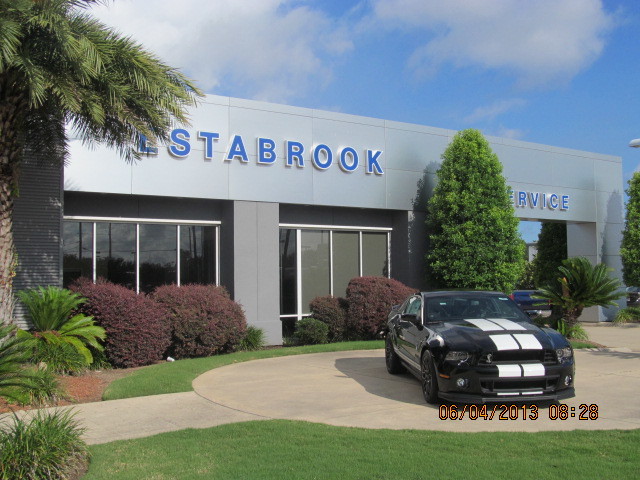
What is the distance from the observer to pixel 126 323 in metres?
12.3

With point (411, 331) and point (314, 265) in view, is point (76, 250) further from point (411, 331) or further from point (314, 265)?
point (411, 331)

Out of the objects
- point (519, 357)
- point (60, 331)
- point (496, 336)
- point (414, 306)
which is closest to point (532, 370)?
point (519, 357)

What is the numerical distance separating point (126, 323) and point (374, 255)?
28.9 ft

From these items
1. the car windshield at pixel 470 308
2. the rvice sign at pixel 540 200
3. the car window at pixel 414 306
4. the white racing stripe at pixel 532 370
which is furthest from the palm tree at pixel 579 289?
the white racing stripe at pixel 532 370

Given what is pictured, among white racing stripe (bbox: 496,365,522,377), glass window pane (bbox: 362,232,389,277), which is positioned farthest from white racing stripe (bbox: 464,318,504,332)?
glass window pane (bbox: 362,232,389,277)

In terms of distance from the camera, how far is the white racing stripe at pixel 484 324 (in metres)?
7.95

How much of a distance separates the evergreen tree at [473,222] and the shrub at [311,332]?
433cm

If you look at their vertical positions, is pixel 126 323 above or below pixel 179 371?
above

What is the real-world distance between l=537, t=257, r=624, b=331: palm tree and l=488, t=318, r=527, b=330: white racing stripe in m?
8.16

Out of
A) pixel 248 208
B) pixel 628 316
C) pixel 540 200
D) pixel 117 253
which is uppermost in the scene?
pixel 540 200

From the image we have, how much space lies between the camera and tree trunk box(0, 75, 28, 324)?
10.5 metres

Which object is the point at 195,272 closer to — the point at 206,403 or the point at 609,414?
the point at 206,403

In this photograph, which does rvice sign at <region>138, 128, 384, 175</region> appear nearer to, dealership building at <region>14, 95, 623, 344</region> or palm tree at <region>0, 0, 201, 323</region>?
dealership building at <region>14, 95, 623, 344</region>

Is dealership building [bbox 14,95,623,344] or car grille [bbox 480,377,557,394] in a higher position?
dealership building [bbox 14,95,623,344]
